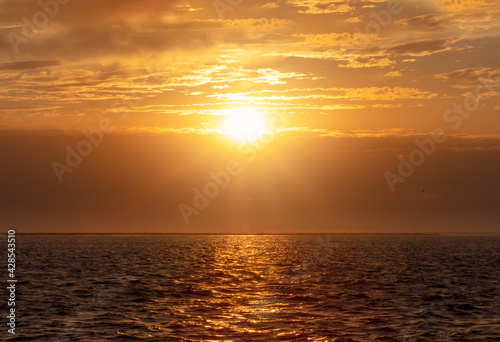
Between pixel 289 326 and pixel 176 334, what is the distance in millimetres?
6809

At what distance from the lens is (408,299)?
4816cm

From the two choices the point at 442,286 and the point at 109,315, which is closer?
the point at 109,315

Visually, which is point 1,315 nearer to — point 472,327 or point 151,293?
point 151,293

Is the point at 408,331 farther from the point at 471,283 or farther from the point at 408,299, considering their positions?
the point at 471,283

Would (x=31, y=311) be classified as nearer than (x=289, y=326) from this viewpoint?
No

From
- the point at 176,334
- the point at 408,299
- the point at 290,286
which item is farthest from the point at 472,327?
the point at 290,286

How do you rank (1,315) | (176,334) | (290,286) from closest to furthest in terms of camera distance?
(176,334) < (1,315) < (290,286)

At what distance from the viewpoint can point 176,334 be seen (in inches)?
1331

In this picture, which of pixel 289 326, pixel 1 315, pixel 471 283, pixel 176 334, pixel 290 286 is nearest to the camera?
pixel 176 334

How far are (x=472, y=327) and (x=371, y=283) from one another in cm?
2202

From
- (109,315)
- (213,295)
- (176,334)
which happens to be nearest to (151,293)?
(213,295)

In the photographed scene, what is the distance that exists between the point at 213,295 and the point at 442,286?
75.8 feet

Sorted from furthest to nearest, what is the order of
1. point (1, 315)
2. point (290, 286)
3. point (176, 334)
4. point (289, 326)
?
point (290, 286), point (1, 315), point (289, 326), point (176, 334)

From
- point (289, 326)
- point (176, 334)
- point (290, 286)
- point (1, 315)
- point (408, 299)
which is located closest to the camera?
point (176, 334)
